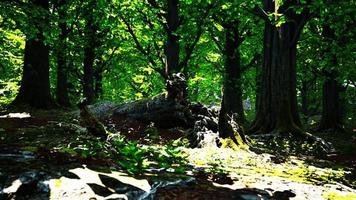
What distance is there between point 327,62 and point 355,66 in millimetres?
1411

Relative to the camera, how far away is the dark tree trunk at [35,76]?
16188 millimetres

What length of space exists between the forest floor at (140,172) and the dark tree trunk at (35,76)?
6.81 m

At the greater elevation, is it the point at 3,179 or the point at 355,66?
the point at 355,66

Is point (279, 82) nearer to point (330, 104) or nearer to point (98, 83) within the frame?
point (330, 104)

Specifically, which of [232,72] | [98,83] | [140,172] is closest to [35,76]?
[140,172]

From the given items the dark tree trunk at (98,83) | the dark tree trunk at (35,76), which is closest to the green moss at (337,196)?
the dark tree trunk at (35,76)

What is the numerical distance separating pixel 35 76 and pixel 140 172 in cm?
1227

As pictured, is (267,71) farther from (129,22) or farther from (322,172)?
(129,22)

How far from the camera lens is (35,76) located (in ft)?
53.5

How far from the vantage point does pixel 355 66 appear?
17578 mm

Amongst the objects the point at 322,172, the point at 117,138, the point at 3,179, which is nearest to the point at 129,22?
the point at 117,138

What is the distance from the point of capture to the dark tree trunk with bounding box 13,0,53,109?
16.2 m

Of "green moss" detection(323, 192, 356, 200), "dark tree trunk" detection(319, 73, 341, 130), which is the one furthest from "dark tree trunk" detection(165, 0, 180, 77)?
"green moss" detection(323, 192, 356, 200)

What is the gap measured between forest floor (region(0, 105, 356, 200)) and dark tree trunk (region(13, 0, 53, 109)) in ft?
22.4
